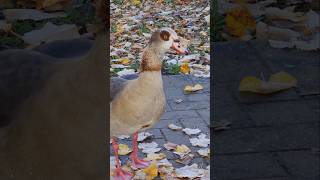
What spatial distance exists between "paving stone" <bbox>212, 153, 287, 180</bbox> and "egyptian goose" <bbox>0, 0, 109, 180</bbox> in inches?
11.6

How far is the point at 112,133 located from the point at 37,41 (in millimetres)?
539

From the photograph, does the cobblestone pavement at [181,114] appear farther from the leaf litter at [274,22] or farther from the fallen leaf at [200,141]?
the leaf litter at [274,22]

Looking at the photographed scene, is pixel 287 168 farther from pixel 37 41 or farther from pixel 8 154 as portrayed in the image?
pixel 37 41

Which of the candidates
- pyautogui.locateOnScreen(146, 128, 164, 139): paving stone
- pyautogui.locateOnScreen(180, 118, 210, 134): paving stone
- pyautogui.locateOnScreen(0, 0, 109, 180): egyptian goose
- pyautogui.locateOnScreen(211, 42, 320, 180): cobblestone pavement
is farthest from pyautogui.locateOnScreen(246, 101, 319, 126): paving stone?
pyautogui.locateOnScreen(0, 0, 109, 180): egyptian goose

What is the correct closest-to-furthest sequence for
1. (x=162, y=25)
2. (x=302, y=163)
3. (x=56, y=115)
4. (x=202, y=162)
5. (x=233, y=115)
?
(x=56, y=115), (x=302, y=163), (x=202, y=162), (x=233, y=115), (x=162, y=25)

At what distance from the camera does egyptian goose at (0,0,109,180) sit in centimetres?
112

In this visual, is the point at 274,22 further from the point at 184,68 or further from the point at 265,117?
the point at 265,117

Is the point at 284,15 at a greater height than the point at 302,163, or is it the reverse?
the point at 284,15

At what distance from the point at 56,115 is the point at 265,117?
0.57 m

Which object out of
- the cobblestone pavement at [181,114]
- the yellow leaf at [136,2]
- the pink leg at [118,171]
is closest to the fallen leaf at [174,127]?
the cobblestone pavement at [181,114]

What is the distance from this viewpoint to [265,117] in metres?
1.52

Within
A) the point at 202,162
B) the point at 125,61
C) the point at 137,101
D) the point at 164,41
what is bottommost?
the point at 202,162

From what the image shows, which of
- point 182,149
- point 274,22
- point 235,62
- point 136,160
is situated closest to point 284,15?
point 274,22

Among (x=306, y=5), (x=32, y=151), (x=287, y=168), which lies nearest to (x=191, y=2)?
(x=306, y=5)
